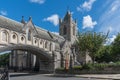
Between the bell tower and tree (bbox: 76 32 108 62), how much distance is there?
34210 mm

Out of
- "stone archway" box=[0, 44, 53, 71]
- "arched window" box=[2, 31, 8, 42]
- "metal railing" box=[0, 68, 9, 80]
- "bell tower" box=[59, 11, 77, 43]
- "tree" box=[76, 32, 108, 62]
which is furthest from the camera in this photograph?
"bell tower" box=[59, 11, 77, 43]

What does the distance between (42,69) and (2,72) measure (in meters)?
45.7

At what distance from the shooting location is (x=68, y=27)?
271 ft

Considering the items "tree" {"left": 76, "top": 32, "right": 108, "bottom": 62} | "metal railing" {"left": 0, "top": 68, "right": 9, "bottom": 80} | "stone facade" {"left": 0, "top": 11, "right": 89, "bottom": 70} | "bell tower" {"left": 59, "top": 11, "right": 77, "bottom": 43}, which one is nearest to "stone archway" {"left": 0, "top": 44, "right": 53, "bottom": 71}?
"stone facade" {"left": 0, "top": 11, "right": 89, "bottom": 70}

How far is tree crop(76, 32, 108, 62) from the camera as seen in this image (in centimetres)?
4559

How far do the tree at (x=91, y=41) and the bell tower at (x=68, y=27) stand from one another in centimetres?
3421

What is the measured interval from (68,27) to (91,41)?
124 feet

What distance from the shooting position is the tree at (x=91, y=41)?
45.6 metres

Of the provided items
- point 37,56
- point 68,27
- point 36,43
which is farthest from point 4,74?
point 68,27

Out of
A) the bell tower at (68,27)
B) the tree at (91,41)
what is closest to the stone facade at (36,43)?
the bell tower at (68,27)

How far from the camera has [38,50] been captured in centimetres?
4741

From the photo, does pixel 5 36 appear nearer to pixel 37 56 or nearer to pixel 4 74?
pixel 37 56

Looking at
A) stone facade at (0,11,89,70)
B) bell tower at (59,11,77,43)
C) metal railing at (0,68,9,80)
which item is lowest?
metal railing at (0,68,9,80)

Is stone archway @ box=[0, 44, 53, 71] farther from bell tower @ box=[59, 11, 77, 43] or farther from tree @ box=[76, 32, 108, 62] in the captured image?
bell tower @ box=[59, 11, 77, 43]
